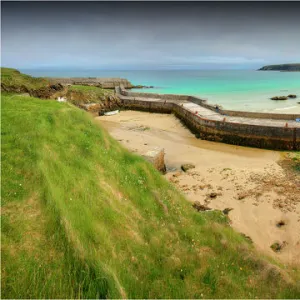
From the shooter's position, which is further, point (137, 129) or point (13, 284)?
point (137, 129)

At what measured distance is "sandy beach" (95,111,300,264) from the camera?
784cm

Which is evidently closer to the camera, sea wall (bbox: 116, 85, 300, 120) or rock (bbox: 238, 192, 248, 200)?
rock (bbox: 238, 192, 248, 200)

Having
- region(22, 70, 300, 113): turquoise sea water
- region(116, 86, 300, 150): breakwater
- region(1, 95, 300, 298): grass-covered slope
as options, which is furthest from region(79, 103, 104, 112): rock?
region(1, 95, 300, 298): grass-covered slope

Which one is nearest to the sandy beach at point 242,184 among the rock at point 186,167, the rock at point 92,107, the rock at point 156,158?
the rock at point 186,167

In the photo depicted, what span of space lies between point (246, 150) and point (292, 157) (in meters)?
2.59

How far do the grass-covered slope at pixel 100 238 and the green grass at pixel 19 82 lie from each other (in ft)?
60.5

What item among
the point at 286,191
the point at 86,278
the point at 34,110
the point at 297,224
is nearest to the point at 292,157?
the point at 286,191

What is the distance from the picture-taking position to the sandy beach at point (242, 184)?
7.84 meters

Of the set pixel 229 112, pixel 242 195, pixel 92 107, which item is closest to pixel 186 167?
pixel 242 195

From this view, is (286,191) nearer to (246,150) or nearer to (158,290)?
(246,150)

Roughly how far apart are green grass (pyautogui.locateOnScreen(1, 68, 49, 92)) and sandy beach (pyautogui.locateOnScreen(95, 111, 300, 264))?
10621mm

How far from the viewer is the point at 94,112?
1142 inches

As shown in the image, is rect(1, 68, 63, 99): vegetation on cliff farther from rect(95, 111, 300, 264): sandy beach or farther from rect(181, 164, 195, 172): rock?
rect(181, 164, 195, 172): rock

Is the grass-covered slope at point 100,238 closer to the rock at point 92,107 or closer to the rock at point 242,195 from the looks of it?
the rock at point 242,195
